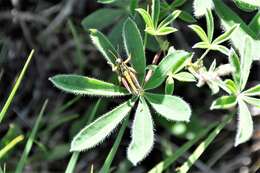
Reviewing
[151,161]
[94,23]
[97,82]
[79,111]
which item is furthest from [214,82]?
[79,111]

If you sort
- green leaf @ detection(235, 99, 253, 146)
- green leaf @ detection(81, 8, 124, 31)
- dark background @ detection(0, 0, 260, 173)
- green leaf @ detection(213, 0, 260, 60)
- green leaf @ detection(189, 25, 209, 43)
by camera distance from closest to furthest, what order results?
green leaf @ detection(235, 99, 253, 146) → green leaf @ detection(189, 25, 209, 43) → green leaf @ detection(213, 0, 260, 60) → green leaf @ detection(81, 8, 124, 31) → dark background @ detection(0, 0, 260, 173)

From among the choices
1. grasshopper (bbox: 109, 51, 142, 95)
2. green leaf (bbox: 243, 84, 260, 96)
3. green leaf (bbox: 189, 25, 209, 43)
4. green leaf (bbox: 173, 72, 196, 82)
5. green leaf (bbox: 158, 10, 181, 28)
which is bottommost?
green leaf (bbox: 243, 84, 260, 96)

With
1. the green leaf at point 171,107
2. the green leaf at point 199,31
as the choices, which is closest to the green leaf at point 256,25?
the green leaf at point 199,31

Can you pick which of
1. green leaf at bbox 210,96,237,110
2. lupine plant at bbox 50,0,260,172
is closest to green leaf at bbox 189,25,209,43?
lupine plant at bbox 50,0,260,172

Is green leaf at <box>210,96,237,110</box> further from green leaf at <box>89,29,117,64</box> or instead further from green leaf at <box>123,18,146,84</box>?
green leaf at <box>89,29,117,64</box>

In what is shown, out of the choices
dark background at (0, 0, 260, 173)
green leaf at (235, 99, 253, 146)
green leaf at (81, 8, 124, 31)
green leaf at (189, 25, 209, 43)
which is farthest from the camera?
dark background at (0, 0, 260, 173)

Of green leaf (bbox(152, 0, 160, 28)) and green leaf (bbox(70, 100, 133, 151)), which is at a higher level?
green leaf (bbox(152, 0, 160, 28))
